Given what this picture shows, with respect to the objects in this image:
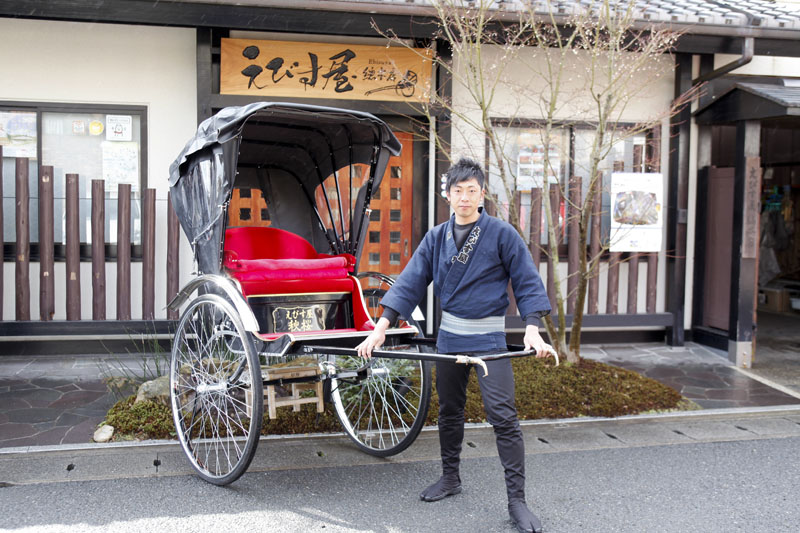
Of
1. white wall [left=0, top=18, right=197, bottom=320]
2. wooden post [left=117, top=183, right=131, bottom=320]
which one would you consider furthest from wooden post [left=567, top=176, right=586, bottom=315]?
wooden post [left=117, top=183, right=131, bottom=320]

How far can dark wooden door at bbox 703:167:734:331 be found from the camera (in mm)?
8297

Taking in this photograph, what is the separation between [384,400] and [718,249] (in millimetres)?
5475

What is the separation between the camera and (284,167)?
20.2 feet

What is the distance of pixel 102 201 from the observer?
7359 mm

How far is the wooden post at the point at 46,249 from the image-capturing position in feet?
23.9

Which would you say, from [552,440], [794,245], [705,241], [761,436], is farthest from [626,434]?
[794,245]

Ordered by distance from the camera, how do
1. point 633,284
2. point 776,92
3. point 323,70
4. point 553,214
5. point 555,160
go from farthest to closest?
point 555,160 < point 633,284 < point 553,214 < point 323,70 < point 776,92

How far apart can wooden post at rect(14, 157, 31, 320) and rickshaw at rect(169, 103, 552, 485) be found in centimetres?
289

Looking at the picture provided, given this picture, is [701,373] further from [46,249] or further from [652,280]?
[46,249]

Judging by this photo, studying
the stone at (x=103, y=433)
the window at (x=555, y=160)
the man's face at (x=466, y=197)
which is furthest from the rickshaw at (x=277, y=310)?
the window at (x=555, y=160)

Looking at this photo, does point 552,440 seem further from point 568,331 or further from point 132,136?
point 132,136

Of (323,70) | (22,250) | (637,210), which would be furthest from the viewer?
(637,210)

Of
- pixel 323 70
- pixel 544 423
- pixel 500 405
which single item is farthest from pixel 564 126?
pixel 500 405

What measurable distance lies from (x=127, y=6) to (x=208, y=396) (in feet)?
14.0
